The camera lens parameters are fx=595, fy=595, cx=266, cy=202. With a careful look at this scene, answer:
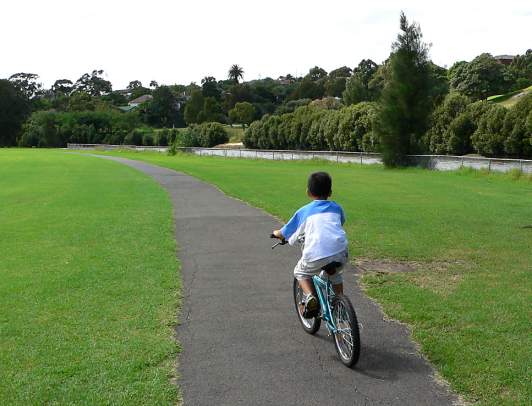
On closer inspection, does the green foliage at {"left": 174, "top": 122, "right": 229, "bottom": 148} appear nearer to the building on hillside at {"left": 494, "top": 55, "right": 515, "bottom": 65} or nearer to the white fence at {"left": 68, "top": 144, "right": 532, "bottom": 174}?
the white fence at {"left": 68, "top": 144, "right": 532, "bottom": 174}

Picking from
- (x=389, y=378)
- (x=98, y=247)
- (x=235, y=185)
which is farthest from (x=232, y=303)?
(x=235, y=185)

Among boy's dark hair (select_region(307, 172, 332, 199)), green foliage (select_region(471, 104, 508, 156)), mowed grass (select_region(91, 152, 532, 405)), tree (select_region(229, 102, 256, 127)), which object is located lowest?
mowed grass (select_region(91, 152, 532, 405))

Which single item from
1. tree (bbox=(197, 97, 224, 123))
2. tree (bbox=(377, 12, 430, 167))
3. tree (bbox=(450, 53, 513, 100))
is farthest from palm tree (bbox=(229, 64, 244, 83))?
tree (bbox=(377, 12, 430, 167))

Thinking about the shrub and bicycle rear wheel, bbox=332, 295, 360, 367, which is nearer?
bicycle rear wheel, bbox=332, 295, 360, 367

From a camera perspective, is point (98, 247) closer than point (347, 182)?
Yes

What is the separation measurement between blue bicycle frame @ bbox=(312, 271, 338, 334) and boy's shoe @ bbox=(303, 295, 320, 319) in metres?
0.08

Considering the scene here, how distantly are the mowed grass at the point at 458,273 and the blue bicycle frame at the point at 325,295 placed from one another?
88 centimetres

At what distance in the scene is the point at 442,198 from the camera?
19156 millimetres

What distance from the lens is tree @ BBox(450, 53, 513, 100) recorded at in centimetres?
7562

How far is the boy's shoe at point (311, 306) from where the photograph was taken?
5535 mm

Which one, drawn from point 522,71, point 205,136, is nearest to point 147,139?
point 205,136

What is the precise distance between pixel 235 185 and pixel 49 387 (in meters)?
20.0

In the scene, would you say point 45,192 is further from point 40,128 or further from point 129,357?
point 40,128

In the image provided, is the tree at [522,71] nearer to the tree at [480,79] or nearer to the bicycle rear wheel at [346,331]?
the tree at [480,79]
